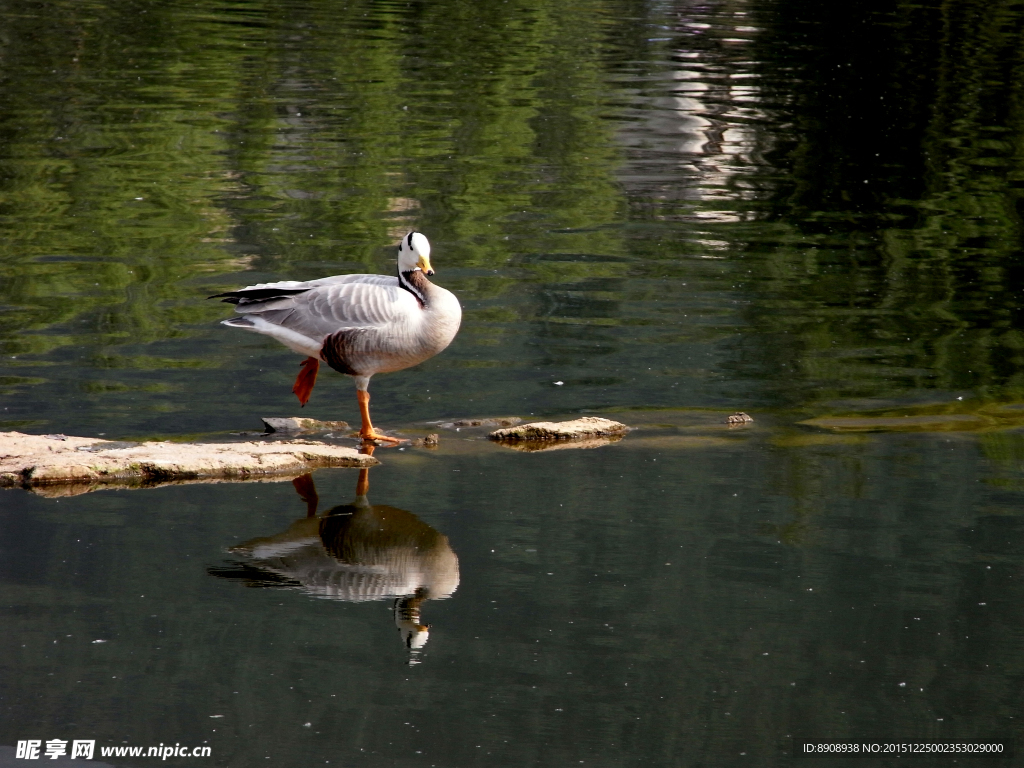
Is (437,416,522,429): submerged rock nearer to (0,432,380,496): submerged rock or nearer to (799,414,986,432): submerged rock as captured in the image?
(0,432,380,496): submerged rock

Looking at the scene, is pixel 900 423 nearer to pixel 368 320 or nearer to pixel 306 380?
pixel 368 320

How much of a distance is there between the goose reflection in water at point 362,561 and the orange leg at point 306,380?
147 centimetres

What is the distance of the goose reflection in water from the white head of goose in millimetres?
1320

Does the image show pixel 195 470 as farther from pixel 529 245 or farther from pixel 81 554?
pixel 529 245

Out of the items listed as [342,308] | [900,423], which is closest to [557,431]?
[342,308]

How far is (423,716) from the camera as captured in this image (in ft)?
17.4

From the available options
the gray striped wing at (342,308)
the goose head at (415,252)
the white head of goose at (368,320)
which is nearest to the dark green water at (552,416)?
the white head of goose at (368,320)

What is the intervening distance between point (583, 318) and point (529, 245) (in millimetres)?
2766

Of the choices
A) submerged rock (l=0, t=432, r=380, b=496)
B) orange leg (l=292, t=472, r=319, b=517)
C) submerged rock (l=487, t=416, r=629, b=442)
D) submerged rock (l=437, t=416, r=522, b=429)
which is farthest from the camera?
submerged rock (l=437, t=416, r=522, b=429)

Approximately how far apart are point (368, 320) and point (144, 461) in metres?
1.57

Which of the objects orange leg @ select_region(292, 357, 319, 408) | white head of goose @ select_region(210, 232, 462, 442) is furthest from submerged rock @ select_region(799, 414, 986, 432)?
orange leg @ select_region(292, 357, 319, 408)

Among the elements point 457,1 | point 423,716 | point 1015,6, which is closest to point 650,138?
Result: point 423,716

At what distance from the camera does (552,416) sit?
8.94 m

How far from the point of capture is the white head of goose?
8305mm
